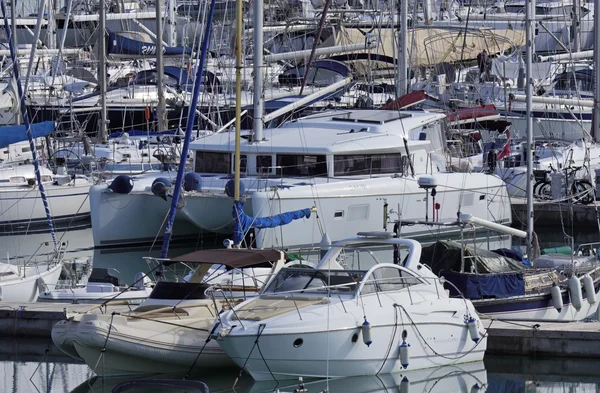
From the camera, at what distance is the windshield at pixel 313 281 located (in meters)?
17.2

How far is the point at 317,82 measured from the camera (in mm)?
43156

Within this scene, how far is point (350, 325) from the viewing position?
16.6m

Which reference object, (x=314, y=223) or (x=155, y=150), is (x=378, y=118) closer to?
(x=314, y=223)

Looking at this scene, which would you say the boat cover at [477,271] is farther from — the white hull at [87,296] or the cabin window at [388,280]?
the white hull at [87,296]

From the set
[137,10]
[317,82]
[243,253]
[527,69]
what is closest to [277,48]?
[317,82]

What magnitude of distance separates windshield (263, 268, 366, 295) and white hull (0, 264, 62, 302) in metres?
5.99

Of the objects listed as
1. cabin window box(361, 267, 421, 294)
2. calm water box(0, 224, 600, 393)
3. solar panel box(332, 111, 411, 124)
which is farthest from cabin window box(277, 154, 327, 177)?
cabin window box(361, 267, 421, 294)

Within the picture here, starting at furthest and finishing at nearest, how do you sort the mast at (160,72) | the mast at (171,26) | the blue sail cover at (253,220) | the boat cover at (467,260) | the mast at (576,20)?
the mast at (171,26)
the mast at (576,20)
the mast at (160,72)
the blue sail cover at (253,220)
the boat cover at (467,260)

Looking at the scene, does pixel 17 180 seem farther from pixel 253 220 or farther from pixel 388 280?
pixel 388 280

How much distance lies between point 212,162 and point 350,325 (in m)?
13.0

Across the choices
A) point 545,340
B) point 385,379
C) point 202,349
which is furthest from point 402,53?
point 202,349

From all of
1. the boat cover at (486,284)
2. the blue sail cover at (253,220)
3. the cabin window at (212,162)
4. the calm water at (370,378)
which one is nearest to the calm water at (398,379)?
the calm water at (370,378)

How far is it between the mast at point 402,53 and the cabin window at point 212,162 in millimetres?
7008

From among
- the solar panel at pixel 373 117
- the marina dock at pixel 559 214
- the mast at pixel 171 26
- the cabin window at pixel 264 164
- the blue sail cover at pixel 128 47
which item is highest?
the mast at pixel 171 26
